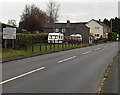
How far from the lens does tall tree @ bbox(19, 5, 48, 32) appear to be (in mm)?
79062

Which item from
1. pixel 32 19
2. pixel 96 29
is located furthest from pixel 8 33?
pixel 96 29

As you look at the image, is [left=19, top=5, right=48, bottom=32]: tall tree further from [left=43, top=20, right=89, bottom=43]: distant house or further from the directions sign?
the directions sign

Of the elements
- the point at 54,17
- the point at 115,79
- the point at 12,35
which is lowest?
the point at 115,79

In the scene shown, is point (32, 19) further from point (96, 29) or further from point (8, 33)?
point (8, 33)

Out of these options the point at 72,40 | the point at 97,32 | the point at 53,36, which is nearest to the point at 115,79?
the point at 53,36

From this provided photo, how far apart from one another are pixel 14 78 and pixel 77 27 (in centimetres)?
8077

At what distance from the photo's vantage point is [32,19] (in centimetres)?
7894

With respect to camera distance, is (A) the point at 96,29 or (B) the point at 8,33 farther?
(A) the point at 96,29

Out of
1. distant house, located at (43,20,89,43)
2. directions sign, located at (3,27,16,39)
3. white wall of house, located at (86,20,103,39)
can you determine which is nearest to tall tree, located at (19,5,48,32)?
distant house, located at (43,20,89,43)

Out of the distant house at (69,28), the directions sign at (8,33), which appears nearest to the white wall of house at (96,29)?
the distant house at (69,28)

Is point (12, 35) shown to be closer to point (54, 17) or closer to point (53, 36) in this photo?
point (53, 36)

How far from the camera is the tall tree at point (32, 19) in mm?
79062

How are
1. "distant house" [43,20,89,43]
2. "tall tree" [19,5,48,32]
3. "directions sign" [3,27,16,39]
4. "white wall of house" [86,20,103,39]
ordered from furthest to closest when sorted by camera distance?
"white wall of house" [86,20,103,39] → "distant house" [43,20,89,43] → "tall tree" [19,5,48,32] → "directions sign" [3,27,16,39]

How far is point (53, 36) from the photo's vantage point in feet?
207
